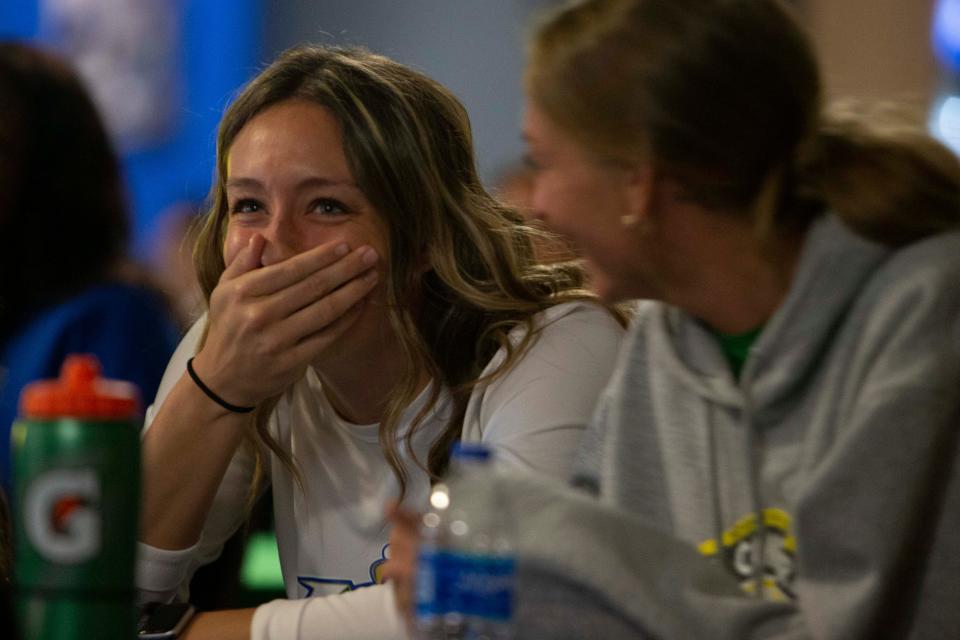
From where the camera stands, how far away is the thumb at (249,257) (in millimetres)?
1788

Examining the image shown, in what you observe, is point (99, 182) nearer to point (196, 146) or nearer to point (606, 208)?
point (606, 208)

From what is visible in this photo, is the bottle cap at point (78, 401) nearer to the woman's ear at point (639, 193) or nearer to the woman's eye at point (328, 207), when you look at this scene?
the woman's ear at point (639, 193)

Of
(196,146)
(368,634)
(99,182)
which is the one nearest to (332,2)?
(196,146)

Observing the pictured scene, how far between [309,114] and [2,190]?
79cm

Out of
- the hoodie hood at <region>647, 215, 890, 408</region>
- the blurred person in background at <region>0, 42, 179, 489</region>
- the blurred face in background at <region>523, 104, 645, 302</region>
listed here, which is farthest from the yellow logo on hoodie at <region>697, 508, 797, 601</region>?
the blurred person in background at <region>0, 42, 179, 489</region>

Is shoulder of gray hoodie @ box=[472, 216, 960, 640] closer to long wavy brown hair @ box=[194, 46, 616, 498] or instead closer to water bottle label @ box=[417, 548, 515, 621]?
water bottle label @ box=[417, 548, 515, 621]

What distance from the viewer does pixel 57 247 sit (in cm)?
235

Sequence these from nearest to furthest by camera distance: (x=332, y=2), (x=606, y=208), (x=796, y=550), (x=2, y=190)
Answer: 1. (x=796, y=550)
2. (x=606, y=208)
3. (x=2, y=190)
4. (x=332, y=2)

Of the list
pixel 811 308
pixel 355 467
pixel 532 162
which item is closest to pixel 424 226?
pixel 355 467

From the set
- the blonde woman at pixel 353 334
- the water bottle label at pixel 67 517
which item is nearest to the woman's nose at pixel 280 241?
the blonde woman at pixel 353 334

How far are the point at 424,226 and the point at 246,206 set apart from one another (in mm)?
248

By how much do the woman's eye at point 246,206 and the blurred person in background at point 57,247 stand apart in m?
0.55

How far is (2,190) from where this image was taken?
233 centimetres

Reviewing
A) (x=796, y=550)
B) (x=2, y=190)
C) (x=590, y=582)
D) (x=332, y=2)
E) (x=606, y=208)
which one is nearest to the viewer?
(x=590, y=582)
